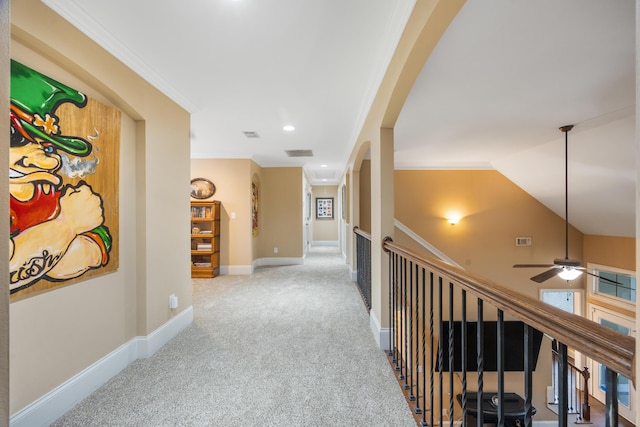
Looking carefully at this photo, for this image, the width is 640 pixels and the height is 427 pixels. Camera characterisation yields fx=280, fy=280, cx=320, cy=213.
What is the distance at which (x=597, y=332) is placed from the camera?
56cm

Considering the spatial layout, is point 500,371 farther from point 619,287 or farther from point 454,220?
point 619,287

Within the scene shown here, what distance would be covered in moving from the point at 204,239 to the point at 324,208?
6452 millimetres

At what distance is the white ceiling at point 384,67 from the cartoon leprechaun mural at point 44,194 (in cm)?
52

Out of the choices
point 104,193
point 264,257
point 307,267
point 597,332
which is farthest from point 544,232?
point 104,193

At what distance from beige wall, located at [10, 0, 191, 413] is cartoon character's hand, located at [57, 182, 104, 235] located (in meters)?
0.24

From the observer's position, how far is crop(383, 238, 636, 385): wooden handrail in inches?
19.5

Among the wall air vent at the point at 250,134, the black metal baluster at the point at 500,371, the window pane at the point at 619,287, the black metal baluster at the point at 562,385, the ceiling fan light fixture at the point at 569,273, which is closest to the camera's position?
the black metal baluster at the point at 562,385

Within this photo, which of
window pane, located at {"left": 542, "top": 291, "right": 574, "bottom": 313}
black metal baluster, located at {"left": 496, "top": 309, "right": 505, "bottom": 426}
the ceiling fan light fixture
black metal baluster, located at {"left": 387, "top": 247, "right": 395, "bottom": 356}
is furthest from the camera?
window pane, located at {"left": 542, "top": 291, "right": 574, "bottom": 313}

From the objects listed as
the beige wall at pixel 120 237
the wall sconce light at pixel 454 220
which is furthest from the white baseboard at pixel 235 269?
the wall sconce light at pixel 454 220

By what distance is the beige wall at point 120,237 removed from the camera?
4.83ft

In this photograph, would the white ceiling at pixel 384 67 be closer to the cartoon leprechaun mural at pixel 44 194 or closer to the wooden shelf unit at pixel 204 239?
the cartoon leprechaun mural at pixel 44 194

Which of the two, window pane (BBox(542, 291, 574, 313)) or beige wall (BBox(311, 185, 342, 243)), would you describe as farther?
beige wall (BBox(311, 185, 342, 243))

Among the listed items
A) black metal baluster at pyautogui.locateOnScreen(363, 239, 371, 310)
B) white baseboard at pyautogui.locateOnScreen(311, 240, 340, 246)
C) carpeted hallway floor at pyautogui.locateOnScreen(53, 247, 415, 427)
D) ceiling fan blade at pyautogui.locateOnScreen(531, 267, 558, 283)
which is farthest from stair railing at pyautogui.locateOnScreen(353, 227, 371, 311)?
white baseboard at pyautogui.locateOnScreen(311, 240, 340, 246)

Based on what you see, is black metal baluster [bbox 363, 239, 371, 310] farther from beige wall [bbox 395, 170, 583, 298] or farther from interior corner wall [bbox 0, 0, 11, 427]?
interior corner wall [bbox 0, 0, 11, 427]
